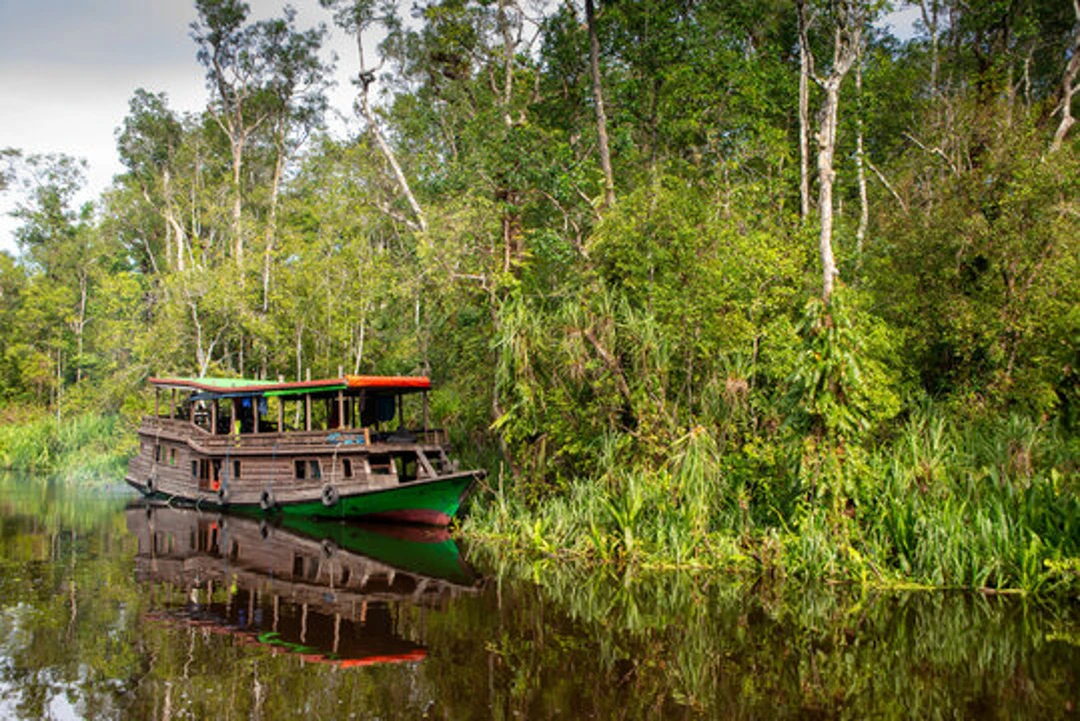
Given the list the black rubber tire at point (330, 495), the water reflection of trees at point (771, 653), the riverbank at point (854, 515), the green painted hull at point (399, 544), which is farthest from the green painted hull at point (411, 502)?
the water reflection of trees at point (771, 653)

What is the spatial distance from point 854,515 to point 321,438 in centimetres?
1192

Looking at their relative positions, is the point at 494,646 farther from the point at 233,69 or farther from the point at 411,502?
the point at 233,69

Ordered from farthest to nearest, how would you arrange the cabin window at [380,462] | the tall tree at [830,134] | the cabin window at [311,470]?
the cabin window at [311,470] → the cabin window at [380,462] → the tall tree at [830,134]

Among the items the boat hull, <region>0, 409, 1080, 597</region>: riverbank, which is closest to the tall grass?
the boat hull

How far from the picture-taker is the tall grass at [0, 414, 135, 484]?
30.1 m

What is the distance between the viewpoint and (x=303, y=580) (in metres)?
12.9

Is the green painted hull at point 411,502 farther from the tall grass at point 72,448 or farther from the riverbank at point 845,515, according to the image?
the tall grass at point 72,448

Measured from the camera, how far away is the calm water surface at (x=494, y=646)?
7285 millimetres

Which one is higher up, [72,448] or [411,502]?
[411,502]

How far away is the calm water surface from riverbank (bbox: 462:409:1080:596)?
66 centimetres

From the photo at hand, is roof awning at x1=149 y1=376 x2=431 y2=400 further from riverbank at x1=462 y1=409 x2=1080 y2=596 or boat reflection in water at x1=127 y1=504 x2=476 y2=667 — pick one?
riverbank at x1=462 y1=409 x2=1080 y2=596

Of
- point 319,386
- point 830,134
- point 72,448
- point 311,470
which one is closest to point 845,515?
point 830,134

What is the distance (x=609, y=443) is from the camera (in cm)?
1474

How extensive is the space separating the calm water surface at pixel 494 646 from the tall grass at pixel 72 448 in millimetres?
17482
